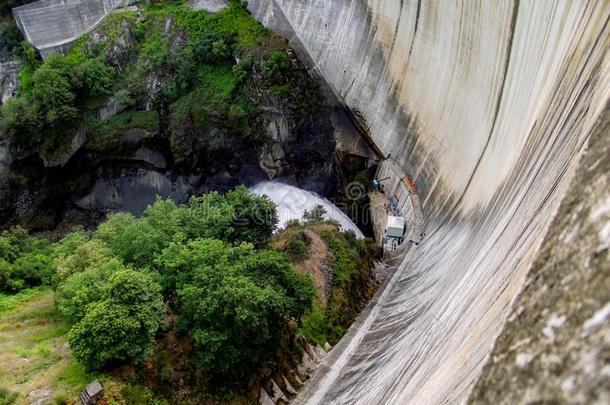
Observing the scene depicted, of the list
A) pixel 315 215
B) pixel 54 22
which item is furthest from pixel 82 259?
pixel 54 22

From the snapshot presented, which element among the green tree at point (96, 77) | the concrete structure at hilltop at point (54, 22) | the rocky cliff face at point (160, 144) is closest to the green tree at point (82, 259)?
the rocky cliff face at point (160, 144)

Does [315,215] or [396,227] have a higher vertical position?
[315,215]

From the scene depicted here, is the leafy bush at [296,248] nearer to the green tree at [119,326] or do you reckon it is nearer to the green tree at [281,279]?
the green tree at [281,279]

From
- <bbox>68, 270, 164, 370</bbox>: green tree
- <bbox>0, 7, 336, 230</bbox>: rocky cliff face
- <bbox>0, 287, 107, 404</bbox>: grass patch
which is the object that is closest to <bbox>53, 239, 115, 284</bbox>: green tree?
<bbox>0, 287, 107, 404</bbox>: grass patch

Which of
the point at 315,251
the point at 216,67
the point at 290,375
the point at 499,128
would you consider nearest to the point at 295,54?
the point at 216,67

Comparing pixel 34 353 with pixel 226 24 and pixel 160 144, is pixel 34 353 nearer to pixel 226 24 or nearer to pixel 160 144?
pixel 160 144

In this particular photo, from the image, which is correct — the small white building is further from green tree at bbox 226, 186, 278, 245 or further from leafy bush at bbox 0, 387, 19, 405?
leafy bush at bbox 0, 387, 19, 405
